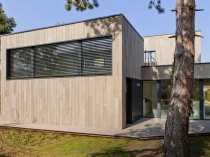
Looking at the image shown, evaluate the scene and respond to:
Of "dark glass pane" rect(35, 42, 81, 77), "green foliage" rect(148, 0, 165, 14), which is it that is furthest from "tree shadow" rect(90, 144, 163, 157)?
"green foliage" rect(148, 0, 165, 14)

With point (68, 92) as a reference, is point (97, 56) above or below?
above

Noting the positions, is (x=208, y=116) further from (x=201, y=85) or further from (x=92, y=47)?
(x=92, y=47)

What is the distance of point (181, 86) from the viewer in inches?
203

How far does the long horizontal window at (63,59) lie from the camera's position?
34.6 feet

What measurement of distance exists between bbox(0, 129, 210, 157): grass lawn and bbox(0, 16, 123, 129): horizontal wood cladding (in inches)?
68.4

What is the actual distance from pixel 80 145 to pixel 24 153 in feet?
5.90

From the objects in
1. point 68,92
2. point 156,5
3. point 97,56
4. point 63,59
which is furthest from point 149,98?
point 63,59

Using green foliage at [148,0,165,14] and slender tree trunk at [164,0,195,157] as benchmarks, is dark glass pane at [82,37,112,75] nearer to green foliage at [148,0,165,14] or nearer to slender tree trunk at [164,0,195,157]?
green foliage at [148,0,165,14]

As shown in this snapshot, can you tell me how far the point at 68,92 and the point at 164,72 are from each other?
19.6ft

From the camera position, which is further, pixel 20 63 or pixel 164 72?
pixel 164 72

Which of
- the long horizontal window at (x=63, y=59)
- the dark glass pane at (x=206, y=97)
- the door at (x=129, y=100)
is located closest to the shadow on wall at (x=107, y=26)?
the long horizontal window at (x=63, y=59)

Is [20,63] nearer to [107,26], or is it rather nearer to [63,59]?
[63,59]

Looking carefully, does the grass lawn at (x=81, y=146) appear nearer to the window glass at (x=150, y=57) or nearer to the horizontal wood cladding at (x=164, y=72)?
the horizontal wood cladding at (x=164, y=72)

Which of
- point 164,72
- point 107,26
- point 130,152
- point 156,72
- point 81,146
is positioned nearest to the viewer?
point 130,152
